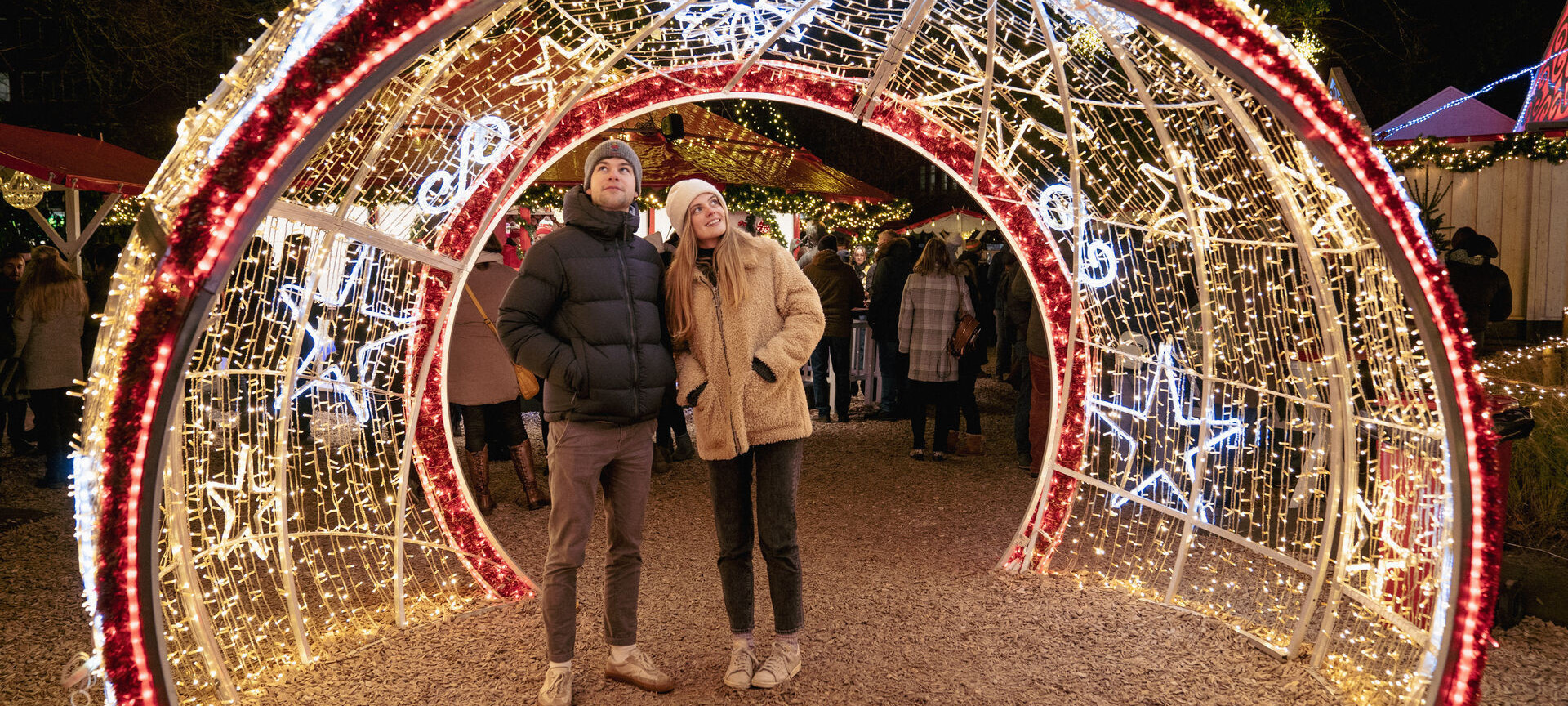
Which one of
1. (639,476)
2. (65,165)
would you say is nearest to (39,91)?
(65,165)

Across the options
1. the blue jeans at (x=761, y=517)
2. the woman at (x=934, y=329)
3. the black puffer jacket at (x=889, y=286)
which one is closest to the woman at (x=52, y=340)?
the blue jeans at (x=761, y=517)

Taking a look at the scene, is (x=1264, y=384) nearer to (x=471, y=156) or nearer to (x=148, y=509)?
(x=471, y=156)

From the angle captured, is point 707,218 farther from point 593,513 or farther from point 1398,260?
point 1398,260

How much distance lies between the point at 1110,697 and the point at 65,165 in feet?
33.9

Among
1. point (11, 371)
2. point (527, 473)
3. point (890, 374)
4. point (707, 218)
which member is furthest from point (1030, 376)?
point (11, 371)

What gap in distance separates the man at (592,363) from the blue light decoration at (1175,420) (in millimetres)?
2438

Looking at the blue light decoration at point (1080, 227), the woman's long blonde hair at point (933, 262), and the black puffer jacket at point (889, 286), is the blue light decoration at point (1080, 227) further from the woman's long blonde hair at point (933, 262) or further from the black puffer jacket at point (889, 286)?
the black puffer jacket at point (889, 286)

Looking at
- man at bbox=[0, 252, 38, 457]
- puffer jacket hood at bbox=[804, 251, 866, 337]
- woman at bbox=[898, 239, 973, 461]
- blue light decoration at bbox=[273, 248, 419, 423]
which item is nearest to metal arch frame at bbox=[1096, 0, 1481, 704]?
blue light decoration at bbox=[273, 248, 419, 423]

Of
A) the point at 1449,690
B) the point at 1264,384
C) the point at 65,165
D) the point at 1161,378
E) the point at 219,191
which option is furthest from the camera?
the point at 65,165

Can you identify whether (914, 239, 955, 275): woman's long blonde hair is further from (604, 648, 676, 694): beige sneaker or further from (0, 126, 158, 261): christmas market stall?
(0, 126, 158, 261): christmas market stall

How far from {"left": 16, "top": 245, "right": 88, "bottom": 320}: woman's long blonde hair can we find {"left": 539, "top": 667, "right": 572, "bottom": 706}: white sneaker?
5.82m

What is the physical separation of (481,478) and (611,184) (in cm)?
356

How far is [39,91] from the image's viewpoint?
1800 cm

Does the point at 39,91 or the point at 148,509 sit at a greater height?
the point at 39,91
